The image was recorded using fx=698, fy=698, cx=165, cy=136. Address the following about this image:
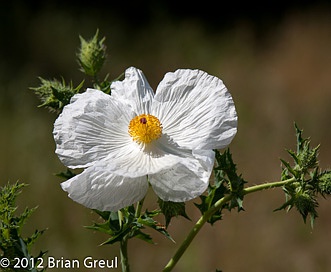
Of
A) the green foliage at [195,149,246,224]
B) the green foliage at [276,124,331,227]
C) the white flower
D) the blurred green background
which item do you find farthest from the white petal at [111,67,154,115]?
the blurred green background

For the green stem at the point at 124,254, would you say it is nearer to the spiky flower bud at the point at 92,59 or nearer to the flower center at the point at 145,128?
the flower center at the point at 145,128

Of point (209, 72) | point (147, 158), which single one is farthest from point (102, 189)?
point (209, 72)

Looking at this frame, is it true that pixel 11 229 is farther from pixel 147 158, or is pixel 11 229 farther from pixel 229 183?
pixel 229 183

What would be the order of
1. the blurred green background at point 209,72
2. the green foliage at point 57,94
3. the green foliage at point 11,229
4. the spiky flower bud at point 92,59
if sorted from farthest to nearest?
the blurred green background at point 209,72, the spiky flower bud at point 92,59, the green foliage at point 57,94, the green foliage at point 11,229

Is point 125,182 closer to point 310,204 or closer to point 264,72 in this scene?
point 310,204

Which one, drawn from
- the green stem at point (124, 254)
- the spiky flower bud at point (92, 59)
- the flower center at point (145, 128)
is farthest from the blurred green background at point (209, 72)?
the flower center at point (145, 128)

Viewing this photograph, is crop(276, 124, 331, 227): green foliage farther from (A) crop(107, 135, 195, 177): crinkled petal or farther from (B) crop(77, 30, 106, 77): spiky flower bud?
(B) crop(77, 30, 106, 77): spiky flower bud

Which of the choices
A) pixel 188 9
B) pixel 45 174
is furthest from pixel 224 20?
pixel 45 174
